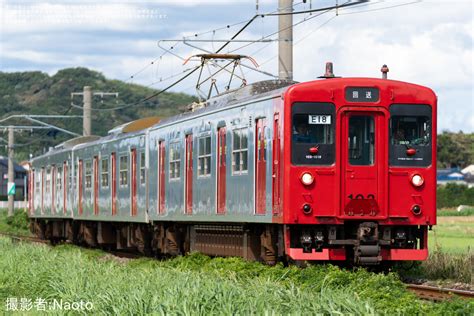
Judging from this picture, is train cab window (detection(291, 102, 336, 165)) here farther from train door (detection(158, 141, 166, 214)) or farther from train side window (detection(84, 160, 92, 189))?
train side window (detection(84, 160, 92, 189))

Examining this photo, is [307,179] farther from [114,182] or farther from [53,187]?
[53,187]

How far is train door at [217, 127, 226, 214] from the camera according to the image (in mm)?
19625

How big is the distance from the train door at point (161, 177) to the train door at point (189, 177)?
6.33 ft

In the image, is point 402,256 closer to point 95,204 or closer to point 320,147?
point 320,147

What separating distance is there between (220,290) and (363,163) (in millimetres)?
5378

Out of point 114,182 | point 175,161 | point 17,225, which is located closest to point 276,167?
point 175,161

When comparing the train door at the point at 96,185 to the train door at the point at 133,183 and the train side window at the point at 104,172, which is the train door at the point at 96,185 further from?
the train door at the point at 133,183

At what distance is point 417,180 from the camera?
17.2m

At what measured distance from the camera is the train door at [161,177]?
23.9 metres

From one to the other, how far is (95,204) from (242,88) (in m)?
11.6

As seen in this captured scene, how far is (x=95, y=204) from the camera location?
100 ft

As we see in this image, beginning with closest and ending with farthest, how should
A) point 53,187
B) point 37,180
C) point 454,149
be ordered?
point 53,187 < point 37,180 < point 454,149

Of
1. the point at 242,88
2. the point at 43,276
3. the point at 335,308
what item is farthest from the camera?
the point at 242,88

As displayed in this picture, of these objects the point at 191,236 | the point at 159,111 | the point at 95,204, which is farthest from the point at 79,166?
the point at 159,111
